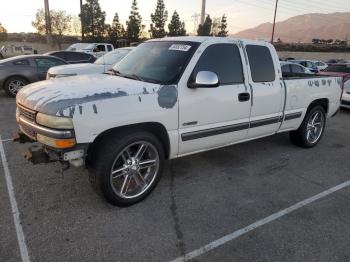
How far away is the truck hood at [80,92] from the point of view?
306 cm

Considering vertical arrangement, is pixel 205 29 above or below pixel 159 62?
above

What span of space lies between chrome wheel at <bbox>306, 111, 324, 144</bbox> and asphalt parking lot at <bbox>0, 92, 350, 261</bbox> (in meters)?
0.90

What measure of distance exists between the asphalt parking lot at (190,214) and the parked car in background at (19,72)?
5871 millimetres

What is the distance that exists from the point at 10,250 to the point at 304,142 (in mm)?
5043

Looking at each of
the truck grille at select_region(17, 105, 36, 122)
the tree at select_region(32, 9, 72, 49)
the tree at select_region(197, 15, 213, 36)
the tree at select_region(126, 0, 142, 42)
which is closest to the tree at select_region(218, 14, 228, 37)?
the tree at select_region(197, 15, 213, 36)

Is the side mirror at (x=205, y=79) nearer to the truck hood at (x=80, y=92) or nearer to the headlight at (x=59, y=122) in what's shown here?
the truck hood at (x=80, y=92)

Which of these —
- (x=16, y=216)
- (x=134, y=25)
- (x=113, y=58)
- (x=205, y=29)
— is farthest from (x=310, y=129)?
(x=134, y=25)

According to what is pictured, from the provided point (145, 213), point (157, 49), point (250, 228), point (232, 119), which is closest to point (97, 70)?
point (157, 49)

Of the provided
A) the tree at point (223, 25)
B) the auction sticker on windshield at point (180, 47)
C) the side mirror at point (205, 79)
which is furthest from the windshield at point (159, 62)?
the tree at point (223, 25)

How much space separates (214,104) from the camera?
405cm

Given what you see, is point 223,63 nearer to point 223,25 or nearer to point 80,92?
point 80,92

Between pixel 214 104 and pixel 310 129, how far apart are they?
9.46 ft

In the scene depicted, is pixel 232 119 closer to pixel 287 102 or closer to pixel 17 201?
pixel 287 102

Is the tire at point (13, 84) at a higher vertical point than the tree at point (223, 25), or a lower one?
lower
